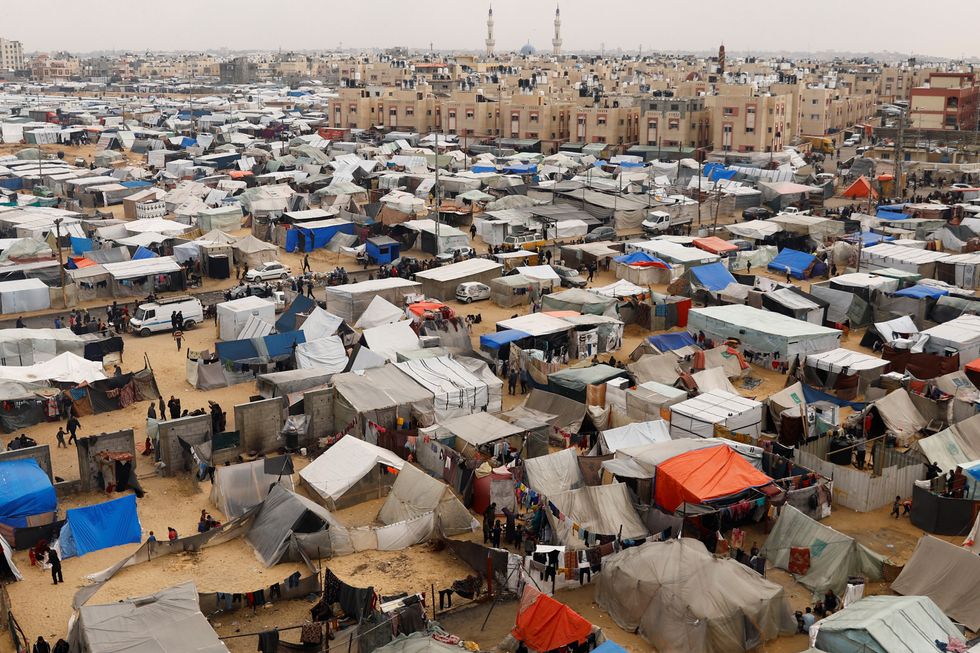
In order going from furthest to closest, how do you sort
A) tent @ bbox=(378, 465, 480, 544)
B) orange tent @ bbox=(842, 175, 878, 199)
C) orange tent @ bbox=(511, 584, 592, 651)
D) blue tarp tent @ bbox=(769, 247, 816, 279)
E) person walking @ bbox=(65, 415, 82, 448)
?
orange tent @ bbox=(842, 175, 878, 199) < blue tarp tent @ bbox=(769, 247, 816, 279) < person walking @ bbox=(65, 415, 82, 448) < tent @ bbox=(378, 465, 480, 544) < orange tent @ bbox=(511, 584, 592, 651)

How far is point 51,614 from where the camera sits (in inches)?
463

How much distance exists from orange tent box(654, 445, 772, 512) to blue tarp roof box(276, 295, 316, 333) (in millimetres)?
10903

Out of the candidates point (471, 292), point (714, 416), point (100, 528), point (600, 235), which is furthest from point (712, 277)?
point (100, 528)

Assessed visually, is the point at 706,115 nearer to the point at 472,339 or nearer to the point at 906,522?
the point at 472,339

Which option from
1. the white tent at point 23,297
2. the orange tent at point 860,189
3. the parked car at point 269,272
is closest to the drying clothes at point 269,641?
the white tent at point 23,297

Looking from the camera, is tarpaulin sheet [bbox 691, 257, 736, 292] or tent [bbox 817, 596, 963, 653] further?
tarpaulin sheet [bbox 691, 257, 736, 292]

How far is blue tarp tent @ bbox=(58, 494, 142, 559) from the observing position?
13227 mm

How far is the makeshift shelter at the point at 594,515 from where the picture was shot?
12.9 metres

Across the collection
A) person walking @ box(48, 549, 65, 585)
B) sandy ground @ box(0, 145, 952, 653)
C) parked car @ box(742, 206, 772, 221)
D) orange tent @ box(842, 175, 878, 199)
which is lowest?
sandy ground @ box(0, 145, 952, 653)

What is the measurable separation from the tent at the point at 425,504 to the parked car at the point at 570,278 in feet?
47.1

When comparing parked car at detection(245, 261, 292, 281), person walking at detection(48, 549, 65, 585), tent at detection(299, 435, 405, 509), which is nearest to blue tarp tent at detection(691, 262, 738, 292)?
parked car at detection(245, 261, 292, 281)

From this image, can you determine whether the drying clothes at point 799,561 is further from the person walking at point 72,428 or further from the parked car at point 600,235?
the parked car at point 600,235

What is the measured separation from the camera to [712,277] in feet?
85.3

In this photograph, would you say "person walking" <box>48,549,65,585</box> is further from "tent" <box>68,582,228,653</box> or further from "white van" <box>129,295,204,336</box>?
"white van" <box>129,295,204,336</box>
